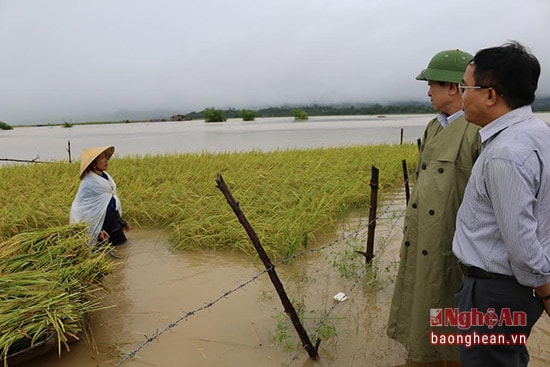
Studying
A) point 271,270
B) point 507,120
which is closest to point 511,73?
point 507,120

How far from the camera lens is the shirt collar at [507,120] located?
3.99 ft

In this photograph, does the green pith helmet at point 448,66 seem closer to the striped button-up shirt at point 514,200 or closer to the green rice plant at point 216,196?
the striped button-up shirt at point 514,200

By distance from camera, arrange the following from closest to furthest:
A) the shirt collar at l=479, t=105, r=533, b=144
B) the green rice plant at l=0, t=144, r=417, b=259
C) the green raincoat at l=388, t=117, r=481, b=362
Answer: the shirt collar at l=479, t=105, r=533, b=144 → the green raincoat at l=388, t=117, r=481, b=362 → the green rice plant at l=0, t=144, r=417, b=259

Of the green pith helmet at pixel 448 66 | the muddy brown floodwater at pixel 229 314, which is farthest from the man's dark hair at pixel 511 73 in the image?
the muddy brown floodwater at pixel 229 314

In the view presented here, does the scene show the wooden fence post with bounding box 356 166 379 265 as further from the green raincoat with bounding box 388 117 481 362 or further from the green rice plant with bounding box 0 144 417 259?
the green raincoat with bounding box 388 117 481 362

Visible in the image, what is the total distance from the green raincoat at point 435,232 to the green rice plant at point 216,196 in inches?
75.6

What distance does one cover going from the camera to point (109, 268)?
270 centimetres

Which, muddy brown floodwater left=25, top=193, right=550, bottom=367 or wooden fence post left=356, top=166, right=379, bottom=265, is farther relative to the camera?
wooden fence post left=356, top=166, right=379, bottom=265

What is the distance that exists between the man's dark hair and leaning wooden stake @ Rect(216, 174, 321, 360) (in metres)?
1.13

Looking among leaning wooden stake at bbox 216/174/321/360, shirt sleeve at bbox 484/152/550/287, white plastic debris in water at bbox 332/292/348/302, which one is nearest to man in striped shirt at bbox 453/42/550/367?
shirt sleeve at bbox 484/152/550/287

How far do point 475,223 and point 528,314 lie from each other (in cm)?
33

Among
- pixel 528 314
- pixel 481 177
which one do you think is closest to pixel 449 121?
pixel 481 177

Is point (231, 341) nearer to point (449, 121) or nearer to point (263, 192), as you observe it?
point (449, 121)

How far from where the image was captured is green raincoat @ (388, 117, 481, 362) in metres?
1.75
